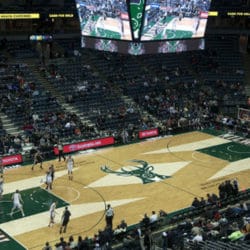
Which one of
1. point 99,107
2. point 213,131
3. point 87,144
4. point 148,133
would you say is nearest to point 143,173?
point 87,144

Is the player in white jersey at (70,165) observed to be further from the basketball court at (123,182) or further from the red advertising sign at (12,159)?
the red advertising sign at (12,159)

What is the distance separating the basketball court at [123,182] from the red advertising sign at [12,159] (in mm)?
796

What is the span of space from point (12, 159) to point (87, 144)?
5.76m

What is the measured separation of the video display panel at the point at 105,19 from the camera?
34.7m

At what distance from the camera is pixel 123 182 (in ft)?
106

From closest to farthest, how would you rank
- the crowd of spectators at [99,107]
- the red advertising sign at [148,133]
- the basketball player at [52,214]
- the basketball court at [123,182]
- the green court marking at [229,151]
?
the basketball player at [52,214], the basketball court at [123,182], the green court marking at [229,151], the crowd of spectators at [99,107], the red advertising sign at [148,133]

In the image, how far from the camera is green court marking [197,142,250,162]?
37.4 m

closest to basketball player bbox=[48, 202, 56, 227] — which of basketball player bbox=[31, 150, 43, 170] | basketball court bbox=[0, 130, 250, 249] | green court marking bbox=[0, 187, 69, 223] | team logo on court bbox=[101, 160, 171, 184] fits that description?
basketball court bbox=[0, 130, 250, 249]

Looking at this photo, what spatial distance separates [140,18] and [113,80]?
1443 cm

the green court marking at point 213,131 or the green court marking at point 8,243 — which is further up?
the green court marking at point 8,243

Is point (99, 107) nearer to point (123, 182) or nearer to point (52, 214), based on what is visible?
point (123, 182)

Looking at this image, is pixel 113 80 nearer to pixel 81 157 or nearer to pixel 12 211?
pixel 81 157

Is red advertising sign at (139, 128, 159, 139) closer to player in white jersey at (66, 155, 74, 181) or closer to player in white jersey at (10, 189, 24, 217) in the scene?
player in white jersey at (66, 155, 74, 181)

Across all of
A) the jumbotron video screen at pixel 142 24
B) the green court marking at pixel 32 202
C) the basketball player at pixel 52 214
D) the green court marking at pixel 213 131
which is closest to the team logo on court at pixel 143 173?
the green court marking at pixel 32 202
